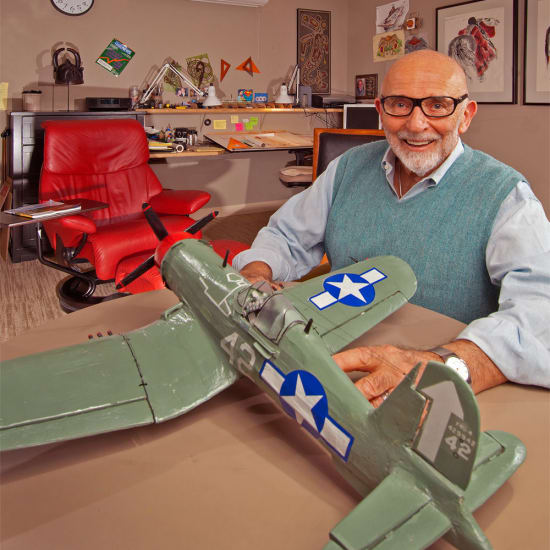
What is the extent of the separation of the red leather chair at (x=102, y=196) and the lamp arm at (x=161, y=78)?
1243 mm

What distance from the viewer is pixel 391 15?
5891 mm

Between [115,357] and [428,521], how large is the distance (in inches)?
25.2

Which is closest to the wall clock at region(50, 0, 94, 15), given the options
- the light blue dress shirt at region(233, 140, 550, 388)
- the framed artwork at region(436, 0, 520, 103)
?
the framed artwork at region(436, 0, 520, 103)

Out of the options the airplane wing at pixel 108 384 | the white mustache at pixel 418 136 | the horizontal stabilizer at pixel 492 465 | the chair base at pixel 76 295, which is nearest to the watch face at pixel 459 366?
the horizontal stabilizer at pixel 492 465

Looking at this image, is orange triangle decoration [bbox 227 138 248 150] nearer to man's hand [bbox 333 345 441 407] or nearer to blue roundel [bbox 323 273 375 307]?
blue roundel [bbox 323 273 375 307]

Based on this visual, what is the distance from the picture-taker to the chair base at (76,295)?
3197 millimetres

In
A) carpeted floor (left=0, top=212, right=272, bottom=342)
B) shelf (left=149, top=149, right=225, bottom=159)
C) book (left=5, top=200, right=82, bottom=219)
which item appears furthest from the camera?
shelf (left=149, top=149, right=225, bottom=159)

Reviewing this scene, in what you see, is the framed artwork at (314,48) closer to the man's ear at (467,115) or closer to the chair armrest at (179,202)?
the chair armrest at (179,202)

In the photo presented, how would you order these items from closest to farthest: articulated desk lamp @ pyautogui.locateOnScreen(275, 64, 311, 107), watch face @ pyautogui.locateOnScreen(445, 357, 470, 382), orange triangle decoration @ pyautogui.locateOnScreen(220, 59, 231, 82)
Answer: watch face @ pyautogui.locateOnScreen(445, 357, 470, 382) → orange triangle decoration @ pyautogui.locateOnScreen(220, 59, 231, 82) → articulated desk lamp @ pyautogui.locateOnScreen(275, 64, 311, 107)

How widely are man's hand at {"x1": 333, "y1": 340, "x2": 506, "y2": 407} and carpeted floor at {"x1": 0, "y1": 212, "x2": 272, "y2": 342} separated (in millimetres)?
2711

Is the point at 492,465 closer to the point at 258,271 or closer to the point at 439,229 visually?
the point at 439,229

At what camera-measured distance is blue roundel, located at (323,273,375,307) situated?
1312 millimetres

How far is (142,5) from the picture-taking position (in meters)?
5.41

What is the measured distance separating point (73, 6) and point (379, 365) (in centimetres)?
534
